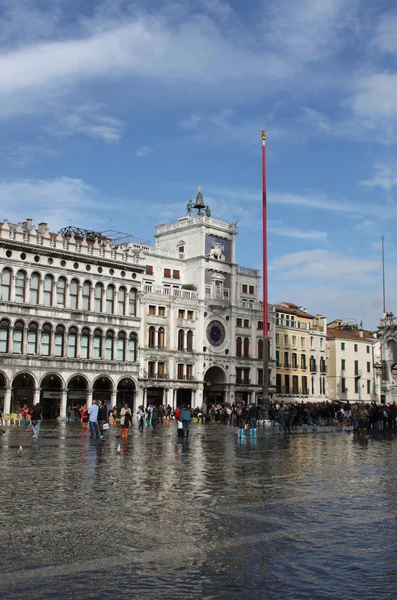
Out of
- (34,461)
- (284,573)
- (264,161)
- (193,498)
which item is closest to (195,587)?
(284,573)

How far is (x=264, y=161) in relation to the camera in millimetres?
47875

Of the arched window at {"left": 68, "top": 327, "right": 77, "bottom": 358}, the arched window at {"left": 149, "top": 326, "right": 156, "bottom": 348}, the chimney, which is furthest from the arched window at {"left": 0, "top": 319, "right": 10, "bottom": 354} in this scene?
the arched window at {"left": 149, "top": 326, "right": 156, "bottom": 348}

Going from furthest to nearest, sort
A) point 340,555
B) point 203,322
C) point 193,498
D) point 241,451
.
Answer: point 203,322
point 241,451
point 193,498
point 340,555

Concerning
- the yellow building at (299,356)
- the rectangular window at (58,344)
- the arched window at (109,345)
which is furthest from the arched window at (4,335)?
the yellow building at (299,356)

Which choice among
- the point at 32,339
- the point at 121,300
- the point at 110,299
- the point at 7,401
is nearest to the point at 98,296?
the point at 110,299

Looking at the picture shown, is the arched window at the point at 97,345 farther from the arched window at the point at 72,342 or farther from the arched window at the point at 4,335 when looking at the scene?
the arched window at the point at 4,335

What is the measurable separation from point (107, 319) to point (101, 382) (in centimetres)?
576

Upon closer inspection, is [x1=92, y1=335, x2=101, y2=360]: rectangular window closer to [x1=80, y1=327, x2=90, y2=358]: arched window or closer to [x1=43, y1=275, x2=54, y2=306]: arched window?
[x1=80, y1=327, x2=90, y2=358]: arched window

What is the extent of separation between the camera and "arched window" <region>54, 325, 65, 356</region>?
2324 inches

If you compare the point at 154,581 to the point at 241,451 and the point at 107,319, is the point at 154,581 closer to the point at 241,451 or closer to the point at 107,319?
the point at 241,451

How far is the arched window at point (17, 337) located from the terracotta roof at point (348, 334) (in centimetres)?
4523

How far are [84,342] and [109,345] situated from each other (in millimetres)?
2873

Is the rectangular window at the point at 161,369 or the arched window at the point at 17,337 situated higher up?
Result: the arched window at the point at 17,337

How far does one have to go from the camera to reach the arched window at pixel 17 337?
5616 centimetres
